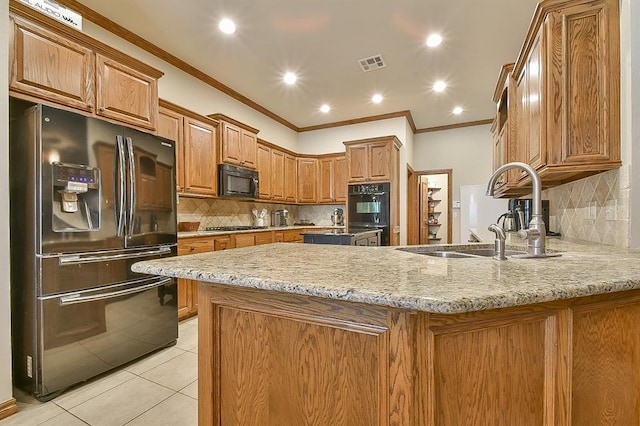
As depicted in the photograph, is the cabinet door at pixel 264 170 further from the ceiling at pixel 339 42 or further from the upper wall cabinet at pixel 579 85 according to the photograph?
the upper wall cabinet at pixel 579 85

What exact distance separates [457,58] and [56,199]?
3.96 m

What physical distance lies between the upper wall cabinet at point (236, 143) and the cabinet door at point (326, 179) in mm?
1541

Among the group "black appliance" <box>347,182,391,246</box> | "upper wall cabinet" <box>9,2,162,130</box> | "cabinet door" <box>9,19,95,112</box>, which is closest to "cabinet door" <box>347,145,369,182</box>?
"black appliance" <box>347,182,391,246</box>

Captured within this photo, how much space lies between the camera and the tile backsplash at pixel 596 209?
1576 millimetres

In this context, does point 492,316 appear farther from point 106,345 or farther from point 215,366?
point 106,345

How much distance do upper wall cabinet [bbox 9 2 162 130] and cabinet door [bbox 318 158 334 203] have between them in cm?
341

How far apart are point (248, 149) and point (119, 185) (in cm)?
237

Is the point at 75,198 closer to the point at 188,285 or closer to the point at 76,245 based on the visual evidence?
the point at 76,245

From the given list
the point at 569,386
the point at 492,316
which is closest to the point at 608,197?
the point at 569,386

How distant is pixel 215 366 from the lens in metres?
1.02

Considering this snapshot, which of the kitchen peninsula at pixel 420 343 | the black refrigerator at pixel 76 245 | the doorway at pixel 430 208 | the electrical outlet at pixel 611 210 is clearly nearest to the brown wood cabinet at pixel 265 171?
the black refrigerator at pixel 76 245

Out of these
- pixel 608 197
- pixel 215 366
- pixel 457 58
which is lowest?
pixel 215 366

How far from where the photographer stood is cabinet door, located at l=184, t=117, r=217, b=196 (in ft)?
11.2

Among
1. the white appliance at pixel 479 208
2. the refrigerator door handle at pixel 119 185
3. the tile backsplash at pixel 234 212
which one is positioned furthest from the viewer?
the white appliance at pixel 479 208
